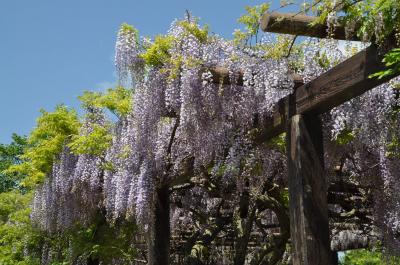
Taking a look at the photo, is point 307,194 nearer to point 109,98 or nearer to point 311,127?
point 311,127

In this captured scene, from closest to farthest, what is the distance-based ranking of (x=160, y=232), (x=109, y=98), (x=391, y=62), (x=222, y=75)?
(x=391, y=62), (x=222, y=75), (x=160, y=232), (x=109, y=98)

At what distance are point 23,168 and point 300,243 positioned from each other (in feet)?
20.1

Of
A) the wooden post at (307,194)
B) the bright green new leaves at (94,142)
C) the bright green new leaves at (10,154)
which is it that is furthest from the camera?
the bright green new leaves at (10,154)

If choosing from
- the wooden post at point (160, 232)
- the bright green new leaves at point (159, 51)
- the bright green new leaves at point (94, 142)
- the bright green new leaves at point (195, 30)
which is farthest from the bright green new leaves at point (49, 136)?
the bright green new leaves at point (195, 30)

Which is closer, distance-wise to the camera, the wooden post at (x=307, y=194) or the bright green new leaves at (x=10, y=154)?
the wooden post at (x=307, y=194)

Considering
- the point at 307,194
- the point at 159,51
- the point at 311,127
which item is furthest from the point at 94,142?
the point at 307,194

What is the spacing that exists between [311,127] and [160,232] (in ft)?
10.9

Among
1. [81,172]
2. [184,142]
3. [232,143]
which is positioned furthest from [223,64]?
[81,172]

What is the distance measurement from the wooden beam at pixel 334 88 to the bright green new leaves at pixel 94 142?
3154 mm

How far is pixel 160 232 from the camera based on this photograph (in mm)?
7188

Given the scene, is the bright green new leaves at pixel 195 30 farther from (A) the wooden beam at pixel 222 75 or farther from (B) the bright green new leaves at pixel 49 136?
(B) the bright green new leaves at pixel 49 136

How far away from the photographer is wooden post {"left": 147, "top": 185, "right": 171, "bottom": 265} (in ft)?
23.3

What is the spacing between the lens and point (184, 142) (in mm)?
6305

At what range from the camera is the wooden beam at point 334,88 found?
3797 mm
